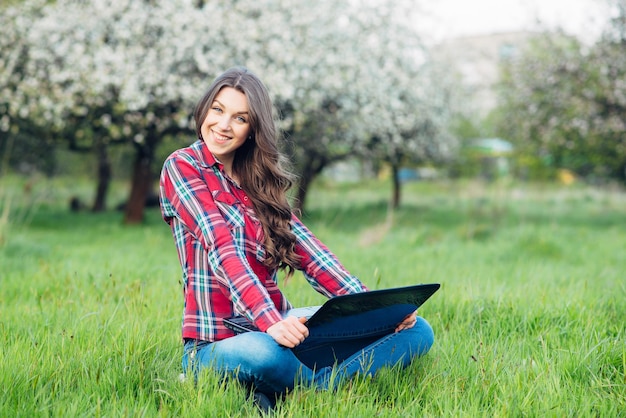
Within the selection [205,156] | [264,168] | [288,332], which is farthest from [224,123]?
[288,332]

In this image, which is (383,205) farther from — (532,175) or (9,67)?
(9,67)

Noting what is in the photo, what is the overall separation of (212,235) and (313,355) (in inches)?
28.8

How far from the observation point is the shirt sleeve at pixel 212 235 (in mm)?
2596

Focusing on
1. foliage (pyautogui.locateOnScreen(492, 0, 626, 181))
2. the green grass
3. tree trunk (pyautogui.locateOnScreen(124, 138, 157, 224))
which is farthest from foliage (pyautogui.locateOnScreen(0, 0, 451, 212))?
foliage (pyautogui.locateOnScreen(492, 0, 626, 181))

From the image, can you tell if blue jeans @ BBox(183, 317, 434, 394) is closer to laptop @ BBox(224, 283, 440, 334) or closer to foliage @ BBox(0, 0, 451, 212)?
laptop @ BBox(224, 283, 440, 334)

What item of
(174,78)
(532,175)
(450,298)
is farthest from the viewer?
(532,175)

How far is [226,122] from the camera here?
299cm

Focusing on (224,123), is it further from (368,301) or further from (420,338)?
(420,338)

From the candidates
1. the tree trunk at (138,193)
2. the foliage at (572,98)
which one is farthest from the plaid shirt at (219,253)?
the foliage at (572,98)

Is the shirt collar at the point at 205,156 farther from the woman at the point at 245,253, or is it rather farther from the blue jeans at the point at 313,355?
the blue jeans at the point at 313,355

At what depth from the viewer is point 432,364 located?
3.13 meters

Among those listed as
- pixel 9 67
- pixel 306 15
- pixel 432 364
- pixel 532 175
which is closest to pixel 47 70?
pixel 9 67

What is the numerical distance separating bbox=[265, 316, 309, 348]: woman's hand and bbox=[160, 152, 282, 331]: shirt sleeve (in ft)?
0.11

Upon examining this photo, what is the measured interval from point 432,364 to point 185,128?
858 centimetres
